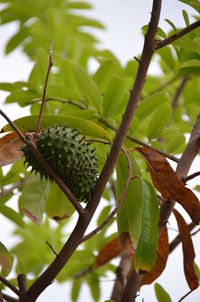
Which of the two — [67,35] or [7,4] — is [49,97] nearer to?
[67,35]

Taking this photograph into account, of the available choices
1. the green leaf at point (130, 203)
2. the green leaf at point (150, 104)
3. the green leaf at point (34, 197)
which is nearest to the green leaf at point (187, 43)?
the green leaf at point (130, 203)

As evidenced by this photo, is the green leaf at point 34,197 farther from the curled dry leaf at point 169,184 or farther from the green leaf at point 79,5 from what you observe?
the green leaf at point 79,5

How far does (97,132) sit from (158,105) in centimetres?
54

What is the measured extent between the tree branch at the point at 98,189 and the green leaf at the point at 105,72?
77 centimetres

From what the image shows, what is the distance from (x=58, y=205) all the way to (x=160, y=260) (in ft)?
1.25

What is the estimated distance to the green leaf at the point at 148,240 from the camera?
1.34 m

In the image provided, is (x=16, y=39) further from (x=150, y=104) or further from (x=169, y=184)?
(x=169, y=184)

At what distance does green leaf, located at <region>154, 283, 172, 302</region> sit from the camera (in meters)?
1.71

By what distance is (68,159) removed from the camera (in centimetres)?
138

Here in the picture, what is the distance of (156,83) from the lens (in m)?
2.66

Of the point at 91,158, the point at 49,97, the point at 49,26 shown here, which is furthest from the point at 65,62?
the point at 91,158

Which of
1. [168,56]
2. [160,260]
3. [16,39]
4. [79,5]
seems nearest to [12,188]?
[160,260]

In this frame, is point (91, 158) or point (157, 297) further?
point (157, 297)

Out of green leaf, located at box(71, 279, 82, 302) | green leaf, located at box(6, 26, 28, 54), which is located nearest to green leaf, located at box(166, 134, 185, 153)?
green leaf, located at box(71, 279, 82, 302)
